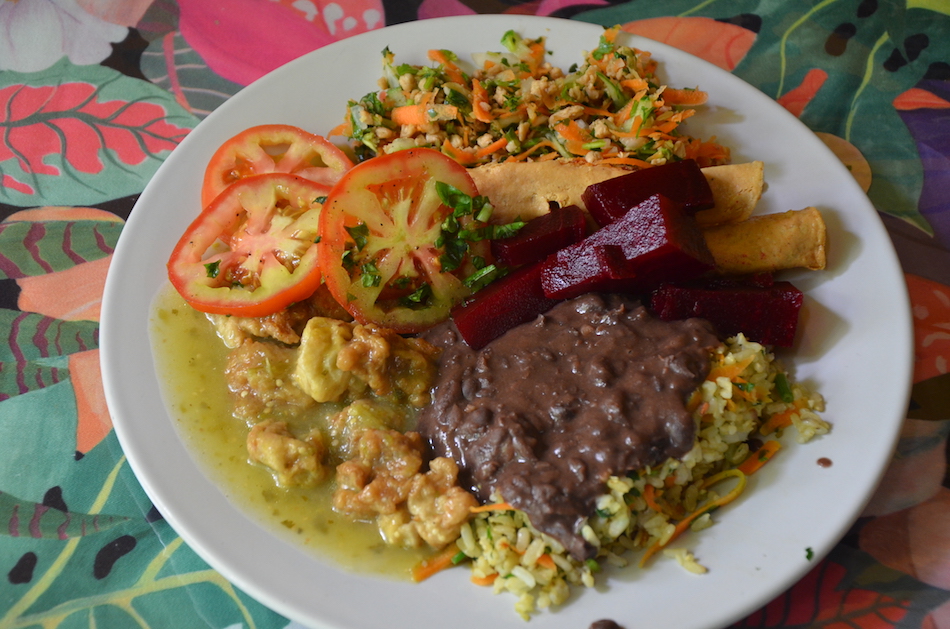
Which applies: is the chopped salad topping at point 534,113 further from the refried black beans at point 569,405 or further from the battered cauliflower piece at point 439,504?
the battered cauliflower piece at point 439,504

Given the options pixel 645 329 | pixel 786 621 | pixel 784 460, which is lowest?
pixel 786 621

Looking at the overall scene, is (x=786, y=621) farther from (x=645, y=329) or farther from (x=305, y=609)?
(x=305, y=609)

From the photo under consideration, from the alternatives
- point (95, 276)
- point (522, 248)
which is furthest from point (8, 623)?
point (522, 248)

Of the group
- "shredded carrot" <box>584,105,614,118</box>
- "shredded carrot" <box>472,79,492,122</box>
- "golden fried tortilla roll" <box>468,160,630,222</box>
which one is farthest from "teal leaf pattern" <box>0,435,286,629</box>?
"shredded carrot" <box>584,105,614,118</box>

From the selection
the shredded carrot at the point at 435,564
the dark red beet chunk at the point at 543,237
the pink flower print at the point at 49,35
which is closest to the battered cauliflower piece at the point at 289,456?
the shredded carrot at the point at 435,564

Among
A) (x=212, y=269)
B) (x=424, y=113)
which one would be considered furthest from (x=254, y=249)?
(x=424, y=113)

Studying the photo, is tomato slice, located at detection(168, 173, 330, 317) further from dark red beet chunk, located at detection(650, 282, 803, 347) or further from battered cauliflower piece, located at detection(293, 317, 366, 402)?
dark red beet chunk, located at detection(650, 282, 803, 347)

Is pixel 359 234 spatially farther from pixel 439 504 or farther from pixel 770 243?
pixel 770 243
